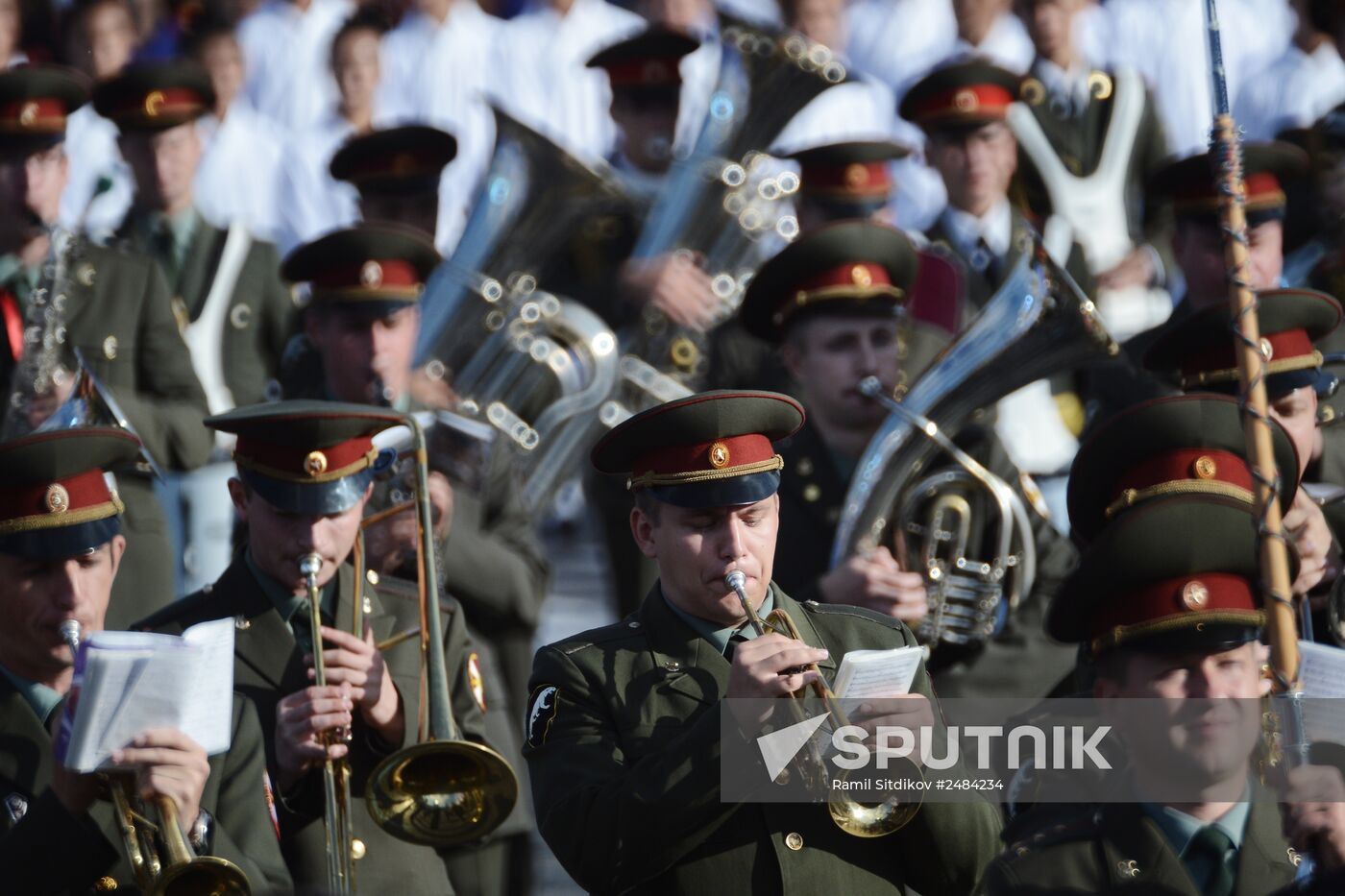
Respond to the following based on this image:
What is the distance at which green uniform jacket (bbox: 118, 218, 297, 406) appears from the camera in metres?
10.8

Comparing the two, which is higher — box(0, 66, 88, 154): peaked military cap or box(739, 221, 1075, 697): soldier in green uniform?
box(0, 66, 88, 154): peaked military cap

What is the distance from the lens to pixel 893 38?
1373cm

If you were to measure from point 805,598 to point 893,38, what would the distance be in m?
6.11

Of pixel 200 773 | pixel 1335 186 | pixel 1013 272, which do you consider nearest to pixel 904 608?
pixel 1013 272

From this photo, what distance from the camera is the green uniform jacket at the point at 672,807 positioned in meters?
5.73

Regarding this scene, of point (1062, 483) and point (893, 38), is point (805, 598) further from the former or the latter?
point (893, 38)

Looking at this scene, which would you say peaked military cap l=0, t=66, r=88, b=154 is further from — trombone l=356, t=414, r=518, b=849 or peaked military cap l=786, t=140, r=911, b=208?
trombone l=356, t=414, r=518, b=849

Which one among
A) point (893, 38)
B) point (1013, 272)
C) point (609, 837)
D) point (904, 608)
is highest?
point (893, 38)

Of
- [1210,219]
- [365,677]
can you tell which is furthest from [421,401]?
[1210,219]

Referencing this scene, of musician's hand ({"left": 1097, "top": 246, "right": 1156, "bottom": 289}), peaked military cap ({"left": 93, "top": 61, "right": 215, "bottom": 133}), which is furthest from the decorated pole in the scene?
peaked military cap ({"left": 93, "top": 61, "right": 215, "bottom": 133})

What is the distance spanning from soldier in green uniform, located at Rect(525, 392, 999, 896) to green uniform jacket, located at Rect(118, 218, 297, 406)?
4699 millimetres

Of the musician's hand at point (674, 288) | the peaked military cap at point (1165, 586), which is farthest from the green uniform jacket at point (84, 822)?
the musician's hand at point (674, 288)

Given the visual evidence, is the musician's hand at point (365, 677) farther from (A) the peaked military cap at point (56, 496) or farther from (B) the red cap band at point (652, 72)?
(B) the red cap band at point (652, 72)

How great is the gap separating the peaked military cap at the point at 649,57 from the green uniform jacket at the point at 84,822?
5570 millimetres
